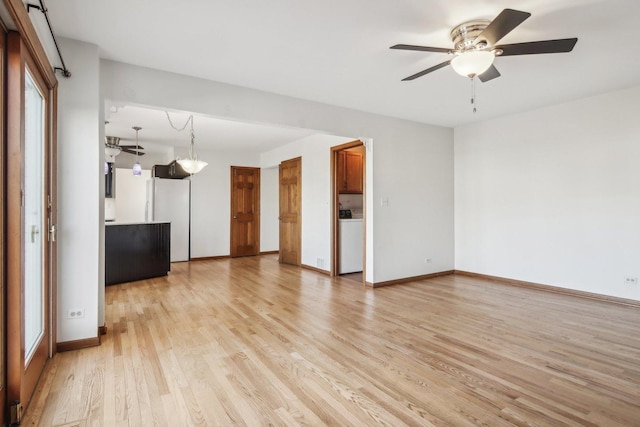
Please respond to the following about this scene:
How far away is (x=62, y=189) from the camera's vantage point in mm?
2721

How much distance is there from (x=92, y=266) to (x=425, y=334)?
3.04 meters

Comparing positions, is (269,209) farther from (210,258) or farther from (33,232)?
(33,232)

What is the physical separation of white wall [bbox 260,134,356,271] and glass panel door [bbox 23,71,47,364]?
4047mm

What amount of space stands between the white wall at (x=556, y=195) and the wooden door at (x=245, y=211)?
4.82 metres

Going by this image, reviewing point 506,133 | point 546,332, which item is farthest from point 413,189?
point 546,332

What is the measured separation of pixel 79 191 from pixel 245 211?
552cm

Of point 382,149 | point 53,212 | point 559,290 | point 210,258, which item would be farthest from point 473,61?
point 210,258

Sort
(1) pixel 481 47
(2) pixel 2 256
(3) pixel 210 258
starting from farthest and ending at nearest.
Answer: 1. (3) pixel 210 258
2. (1) pixel 481 47
3. (2) pixel 2 256

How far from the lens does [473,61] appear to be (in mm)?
2463

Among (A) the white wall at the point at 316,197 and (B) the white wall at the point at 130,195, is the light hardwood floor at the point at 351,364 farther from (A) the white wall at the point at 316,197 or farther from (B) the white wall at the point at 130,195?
(B) the white wall at the point at 130,195

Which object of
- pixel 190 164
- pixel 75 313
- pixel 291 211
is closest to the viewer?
pixel 75 313

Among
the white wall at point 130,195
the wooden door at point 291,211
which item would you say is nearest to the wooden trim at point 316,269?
the wooden door at point 291,211

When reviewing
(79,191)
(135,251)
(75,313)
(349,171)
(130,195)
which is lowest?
(75,313)

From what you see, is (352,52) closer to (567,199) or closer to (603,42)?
(603,42)
